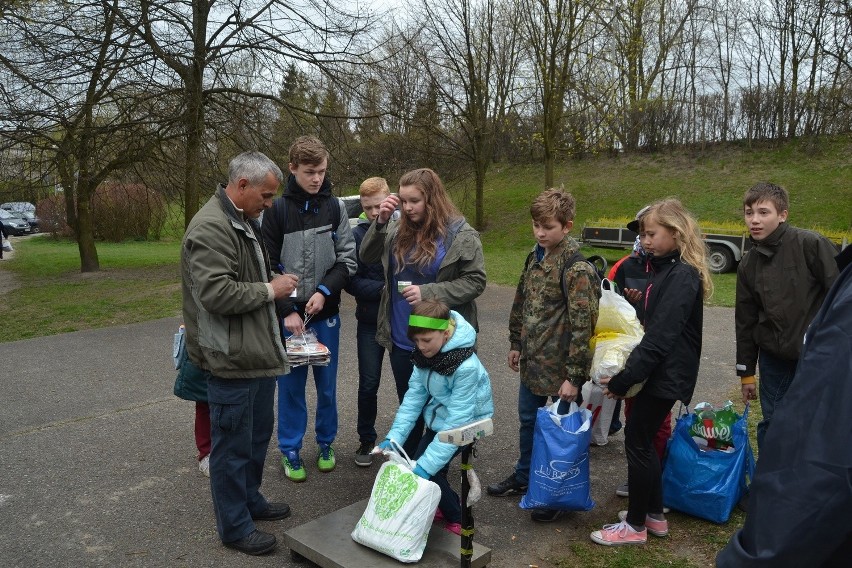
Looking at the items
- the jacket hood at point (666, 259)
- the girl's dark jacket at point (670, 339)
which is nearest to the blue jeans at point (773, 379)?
the girl's dark jacket at point (670, 339)

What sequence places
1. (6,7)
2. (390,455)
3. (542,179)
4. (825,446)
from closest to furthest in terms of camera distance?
(825,446) < (390,455) < (6,7) < (542,179)

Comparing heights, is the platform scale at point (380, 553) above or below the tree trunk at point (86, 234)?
below

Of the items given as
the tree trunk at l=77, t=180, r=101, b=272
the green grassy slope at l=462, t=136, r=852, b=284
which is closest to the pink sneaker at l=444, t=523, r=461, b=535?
the green grassy slope at l=462, t=136, r=852, b=284

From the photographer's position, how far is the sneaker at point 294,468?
4.14 m

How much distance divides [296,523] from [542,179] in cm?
2538

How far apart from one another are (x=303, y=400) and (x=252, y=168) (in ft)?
5.17

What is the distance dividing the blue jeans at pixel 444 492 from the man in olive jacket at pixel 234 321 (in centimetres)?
77

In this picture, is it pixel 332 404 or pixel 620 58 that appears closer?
pixel 332 404

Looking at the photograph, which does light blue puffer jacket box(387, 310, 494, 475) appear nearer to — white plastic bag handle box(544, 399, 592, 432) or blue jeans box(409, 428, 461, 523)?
blue jeans box(409, 428, 461, 523)

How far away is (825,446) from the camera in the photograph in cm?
112

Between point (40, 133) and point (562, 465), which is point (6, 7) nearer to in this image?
point (40, 133)

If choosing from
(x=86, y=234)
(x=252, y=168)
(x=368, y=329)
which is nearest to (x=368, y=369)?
(x=368, y=329)

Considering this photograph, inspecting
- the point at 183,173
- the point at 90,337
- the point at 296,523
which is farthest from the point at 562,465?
the point at 183,173

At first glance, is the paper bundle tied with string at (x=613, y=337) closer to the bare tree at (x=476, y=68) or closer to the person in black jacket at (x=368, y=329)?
the person in black jacket at (x=368, y=329)
